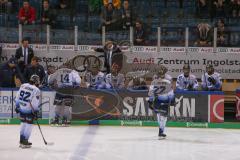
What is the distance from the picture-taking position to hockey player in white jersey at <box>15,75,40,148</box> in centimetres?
1255

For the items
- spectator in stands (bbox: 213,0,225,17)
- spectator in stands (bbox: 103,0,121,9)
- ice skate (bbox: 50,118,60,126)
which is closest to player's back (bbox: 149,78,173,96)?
ice skate (bbox: 50,118,60,126)

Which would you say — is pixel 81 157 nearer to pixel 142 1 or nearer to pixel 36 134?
pixel 36 134

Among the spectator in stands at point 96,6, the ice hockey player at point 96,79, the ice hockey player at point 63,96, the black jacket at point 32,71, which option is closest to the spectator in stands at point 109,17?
the spectator in stands at point 96,6

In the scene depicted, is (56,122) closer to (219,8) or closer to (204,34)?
(204,34)

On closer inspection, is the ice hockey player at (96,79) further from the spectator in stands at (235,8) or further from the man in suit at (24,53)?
the spectator in stands at (235,8)

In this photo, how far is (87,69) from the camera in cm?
1781

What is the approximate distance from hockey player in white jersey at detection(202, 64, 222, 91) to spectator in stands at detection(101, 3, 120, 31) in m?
3.29

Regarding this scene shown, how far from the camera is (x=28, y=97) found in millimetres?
12555

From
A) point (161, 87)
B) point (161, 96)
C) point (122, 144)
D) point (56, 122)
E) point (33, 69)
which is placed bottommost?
point (122, 144)

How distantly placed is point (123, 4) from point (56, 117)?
4.81 m

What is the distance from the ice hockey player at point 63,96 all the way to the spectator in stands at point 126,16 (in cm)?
275

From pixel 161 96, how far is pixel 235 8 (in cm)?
618

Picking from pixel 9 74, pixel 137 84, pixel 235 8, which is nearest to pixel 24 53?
pixel 9 74

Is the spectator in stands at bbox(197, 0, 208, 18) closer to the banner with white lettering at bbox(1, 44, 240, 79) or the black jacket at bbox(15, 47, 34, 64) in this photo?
the banner with white lettering at bbox(1, 44, 240, 79)
